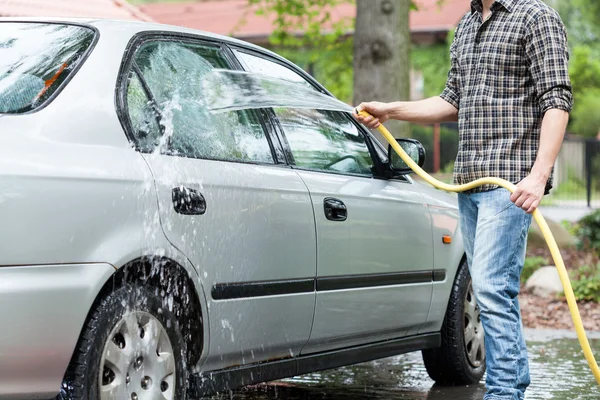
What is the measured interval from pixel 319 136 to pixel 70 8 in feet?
31.9

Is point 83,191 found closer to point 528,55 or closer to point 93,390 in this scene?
point 93,390

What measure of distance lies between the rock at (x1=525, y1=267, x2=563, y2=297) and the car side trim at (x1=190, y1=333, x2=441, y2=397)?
489 centimetres

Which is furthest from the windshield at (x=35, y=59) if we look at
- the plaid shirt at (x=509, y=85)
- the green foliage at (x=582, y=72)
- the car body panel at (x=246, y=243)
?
the green foliage at (x=582, y=72)

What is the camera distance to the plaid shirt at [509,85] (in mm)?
4508

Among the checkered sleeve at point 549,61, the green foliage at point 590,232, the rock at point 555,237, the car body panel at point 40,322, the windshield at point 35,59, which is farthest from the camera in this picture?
the rock at point 555,237

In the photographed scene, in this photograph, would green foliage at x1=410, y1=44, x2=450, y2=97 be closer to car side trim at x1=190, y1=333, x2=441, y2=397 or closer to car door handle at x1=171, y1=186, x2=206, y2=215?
car side trim at x1=190, y1=333, x2=441, y2=397

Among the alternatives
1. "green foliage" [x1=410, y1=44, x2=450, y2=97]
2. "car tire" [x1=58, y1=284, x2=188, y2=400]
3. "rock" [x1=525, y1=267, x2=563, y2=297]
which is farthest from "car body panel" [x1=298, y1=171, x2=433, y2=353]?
"green foliage" [x1=410, y1=44, x2=450, y2=97]

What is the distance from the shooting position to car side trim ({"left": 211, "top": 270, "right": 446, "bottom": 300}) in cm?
417

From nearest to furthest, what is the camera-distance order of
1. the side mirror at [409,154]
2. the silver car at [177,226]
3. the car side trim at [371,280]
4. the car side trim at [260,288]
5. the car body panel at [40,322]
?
the car body panel at [40,322]
the silver car at [177,226]
the car side trim at [260,288]
the car side trim at [371,280]
the side mirror at [409,154]

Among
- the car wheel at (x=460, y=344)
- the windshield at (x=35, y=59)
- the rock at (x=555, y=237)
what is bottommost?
the rock at (x=555, y=237)

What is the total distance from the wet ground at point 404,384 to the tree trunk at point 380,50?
4.34 metres

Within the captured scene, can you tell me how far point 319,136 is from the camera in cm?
506

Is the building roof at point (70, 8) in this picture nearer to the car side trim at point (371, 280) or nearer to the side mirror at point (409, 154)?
the side mirror at point (409, 154)

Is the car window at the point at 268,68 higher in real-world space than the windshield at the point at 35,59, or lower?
lower
